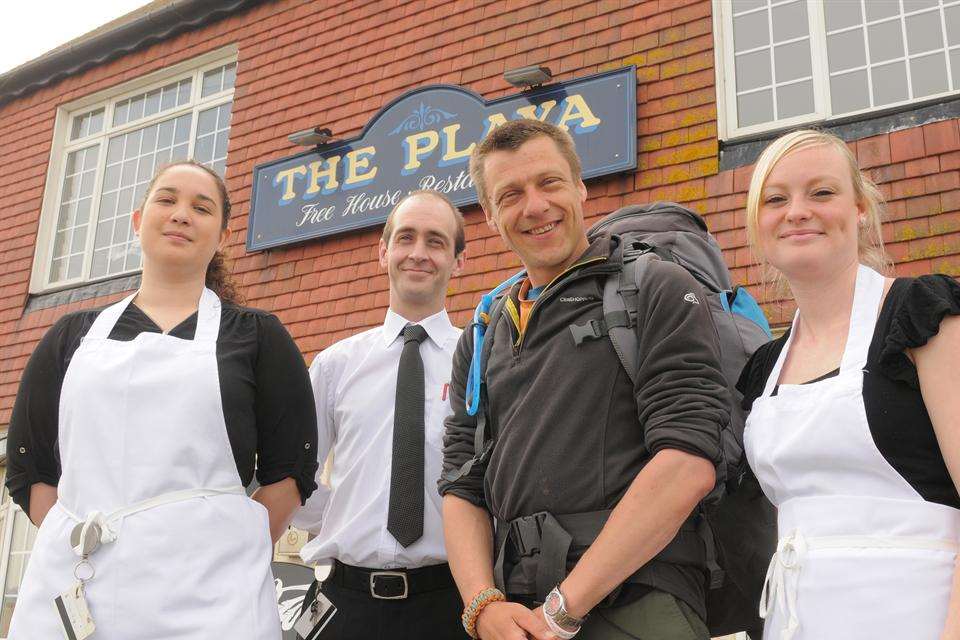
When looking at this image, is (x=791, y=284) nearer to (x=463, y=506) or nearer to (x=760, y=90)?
(x=463, y=506)

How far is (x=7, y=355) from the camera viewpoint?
841 cm

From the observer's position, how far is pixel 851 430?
Result: 62.1 inches

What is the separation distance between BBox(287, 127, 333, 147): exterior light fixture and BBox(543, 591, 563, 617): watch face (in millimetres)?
5627

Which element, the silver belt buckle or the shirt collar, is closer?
the silver belt buckle

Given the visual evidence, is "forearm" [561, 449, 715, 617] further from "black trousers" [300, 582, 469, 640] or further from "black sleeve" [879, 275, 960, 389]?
"black trousers" [300, 582, 469, 640]

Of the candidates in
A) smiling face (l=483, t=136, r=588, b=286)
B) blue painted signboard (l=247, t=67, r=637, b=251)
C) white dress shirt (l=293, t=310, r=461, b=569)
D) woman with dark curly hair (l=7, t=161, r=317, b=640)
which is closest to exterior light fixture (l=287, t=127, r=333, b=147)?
blue painted signboard (l=247, t=67, r=637, b=251)

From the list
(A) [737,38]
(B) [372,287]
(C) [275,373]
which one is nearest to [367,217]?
(B) [372,287]

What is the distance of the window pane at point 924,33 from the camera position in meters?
4.77

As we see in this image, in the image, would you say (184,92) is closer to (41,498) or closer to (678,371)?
(41,498)

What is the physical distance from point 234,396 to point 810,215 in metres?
1.42

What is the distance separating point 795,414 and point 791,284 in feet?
1.11

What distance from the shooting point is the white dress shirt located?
252 cm

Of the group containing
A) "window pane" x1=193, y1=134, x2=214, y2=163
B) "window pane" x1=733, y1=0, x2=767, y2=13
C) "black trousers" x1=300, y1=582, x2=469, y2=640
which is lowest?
"black trousers" x1=300, y1=582, x2=469, y2=640

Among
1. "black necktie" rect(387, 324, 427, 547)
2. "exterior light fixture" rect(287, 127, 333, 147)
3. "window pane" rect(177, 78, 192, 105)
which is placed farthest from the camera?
"window pane" rect(177, 78, 192, 105)
